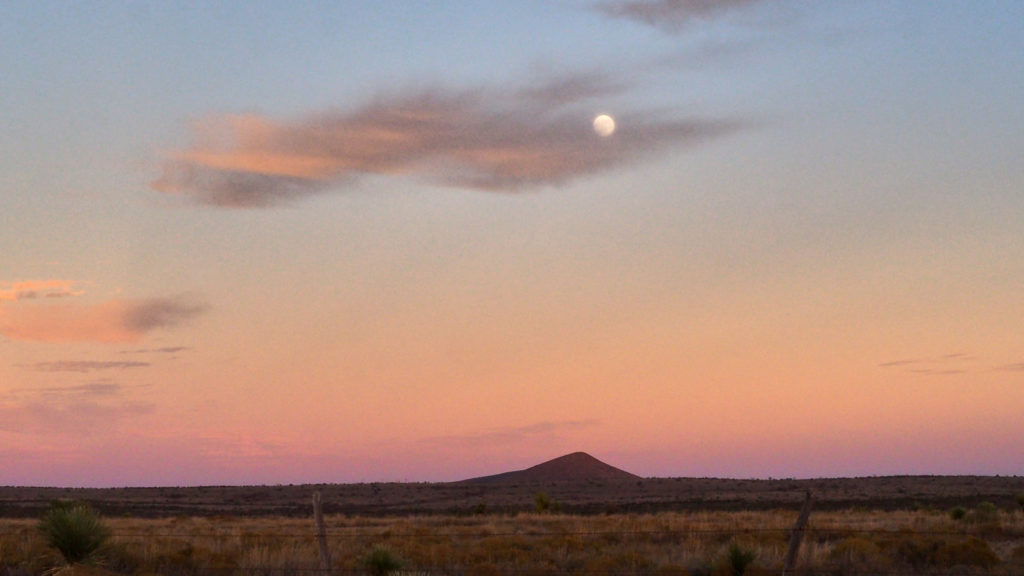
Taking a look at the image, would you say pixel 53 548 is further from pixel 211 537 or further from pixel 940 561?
pixel 940 561

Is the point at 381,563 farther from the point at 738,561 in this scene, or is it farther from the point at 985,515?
the point at 985,515

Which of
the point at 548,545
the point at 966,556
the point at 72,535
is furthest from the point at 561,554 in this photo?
the point at 72,535

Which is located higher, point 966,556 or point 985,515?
point 966,556

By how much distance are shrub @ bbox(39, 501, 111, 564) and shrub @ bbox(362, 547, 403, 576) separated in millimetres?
5982

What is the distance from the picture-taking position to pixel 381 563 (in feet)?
62.7

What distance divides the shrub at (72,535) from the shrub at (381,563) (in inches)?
236

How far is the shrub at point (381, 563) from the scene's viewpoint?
19.1 meters

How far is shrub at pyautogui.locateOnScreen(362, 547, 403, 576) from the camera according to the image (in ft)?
62.6

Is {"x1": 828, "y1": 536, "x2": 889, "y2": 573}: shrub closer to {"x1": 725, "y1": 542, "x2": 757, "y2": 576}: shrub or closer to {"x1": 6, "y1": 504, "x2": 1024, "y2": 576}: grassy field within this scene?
{"x1": 6, "y1": 504, "x2": 1024, "y2": 576}: grassy field

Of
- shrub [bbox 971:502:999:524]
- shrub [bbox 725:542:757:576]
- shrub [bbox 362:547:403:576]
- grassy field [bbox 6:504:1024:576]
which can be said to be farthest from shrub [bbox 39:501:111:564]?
shrub [bbox 971:502:999:524]

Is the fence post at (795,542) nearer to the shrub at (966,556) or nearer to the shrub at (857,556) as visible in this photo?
the shrub at (857,556)

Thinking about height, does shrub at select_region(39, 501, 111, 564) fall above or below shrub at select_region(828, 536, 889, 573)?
above

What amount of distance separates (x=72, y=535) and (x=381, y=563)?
6.67 meters

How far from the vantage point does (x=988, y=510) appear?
40375 millimetres
